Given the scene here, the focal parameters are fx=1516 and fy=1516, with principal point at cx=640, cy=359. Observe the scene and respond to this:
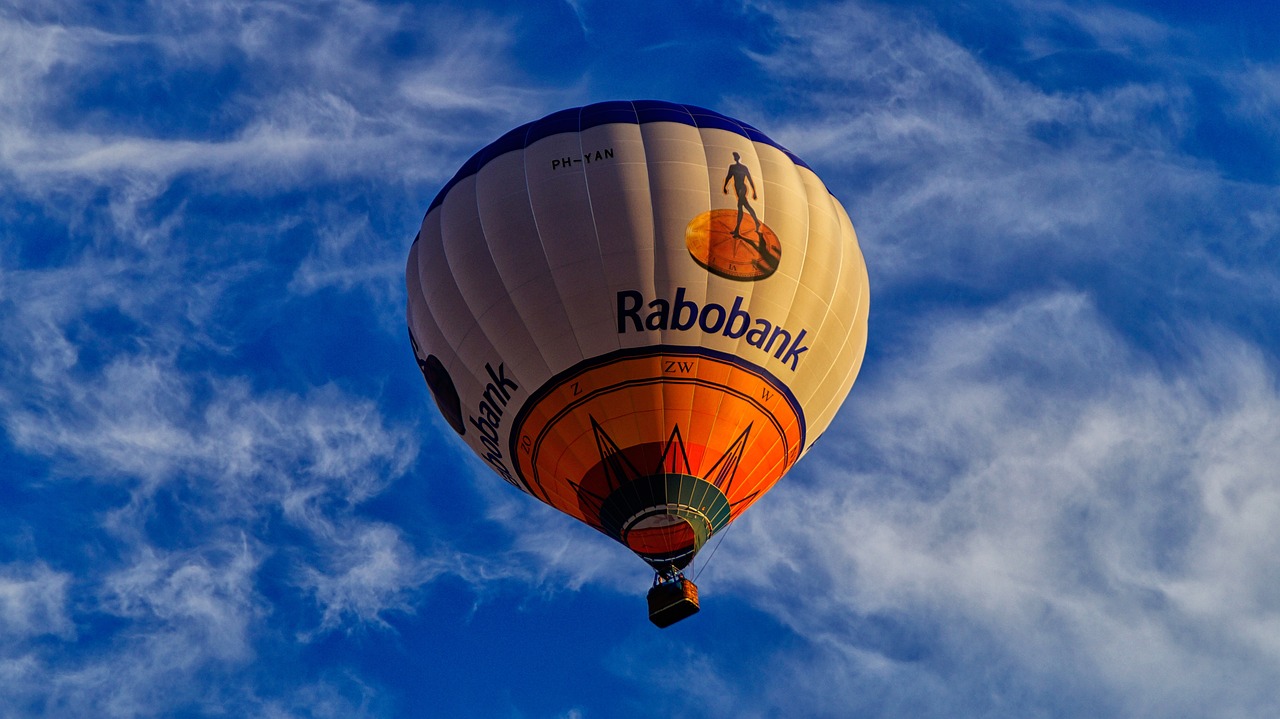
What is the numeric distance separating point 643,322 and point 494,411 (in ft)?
9.99

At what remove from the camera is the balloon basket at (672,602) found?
2408 cm

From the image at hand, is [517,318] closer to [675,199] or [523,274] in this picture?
[523,274]

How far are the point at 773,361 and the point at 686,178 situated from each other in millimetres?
3317

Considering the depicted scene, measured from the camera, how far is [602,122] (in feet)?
84.5

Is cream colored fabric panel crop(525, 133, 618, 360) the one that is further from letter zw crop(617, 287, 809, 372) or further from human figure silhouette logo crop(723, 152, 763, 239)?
human figure silhouette logo crop(723, 152, 763, 239)

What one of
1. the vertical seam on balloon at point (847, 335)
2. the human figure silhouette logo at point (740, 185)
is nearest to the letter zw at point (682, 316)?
the human figure silhouette logo at point (740, 185)

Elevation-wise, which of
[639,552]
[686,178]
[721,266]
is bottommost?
[639,552]

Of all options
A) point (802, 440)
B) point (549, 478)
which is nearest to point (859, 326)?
point (802, 440)

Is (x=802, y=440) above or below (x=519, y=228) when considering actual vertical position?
below

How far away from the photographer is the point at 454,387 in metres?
25.6

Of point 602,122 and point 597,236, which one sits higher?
point 602,122

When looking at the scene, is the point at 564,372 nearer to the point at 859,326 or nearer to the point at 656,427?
the point at 656,427

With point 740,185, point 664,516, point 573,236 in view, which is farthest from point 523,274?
point 664,516

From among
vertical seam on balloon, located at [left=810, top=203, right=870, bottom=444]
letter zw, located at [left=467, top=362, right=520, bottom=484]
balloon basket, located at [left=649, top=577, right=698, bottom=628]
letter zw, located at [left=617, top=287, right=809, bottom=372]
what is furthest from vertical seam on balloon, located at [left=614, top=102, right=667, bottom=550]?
vertical seam on balloon, located at [left=810, top=203, right=870, bottom=444]
